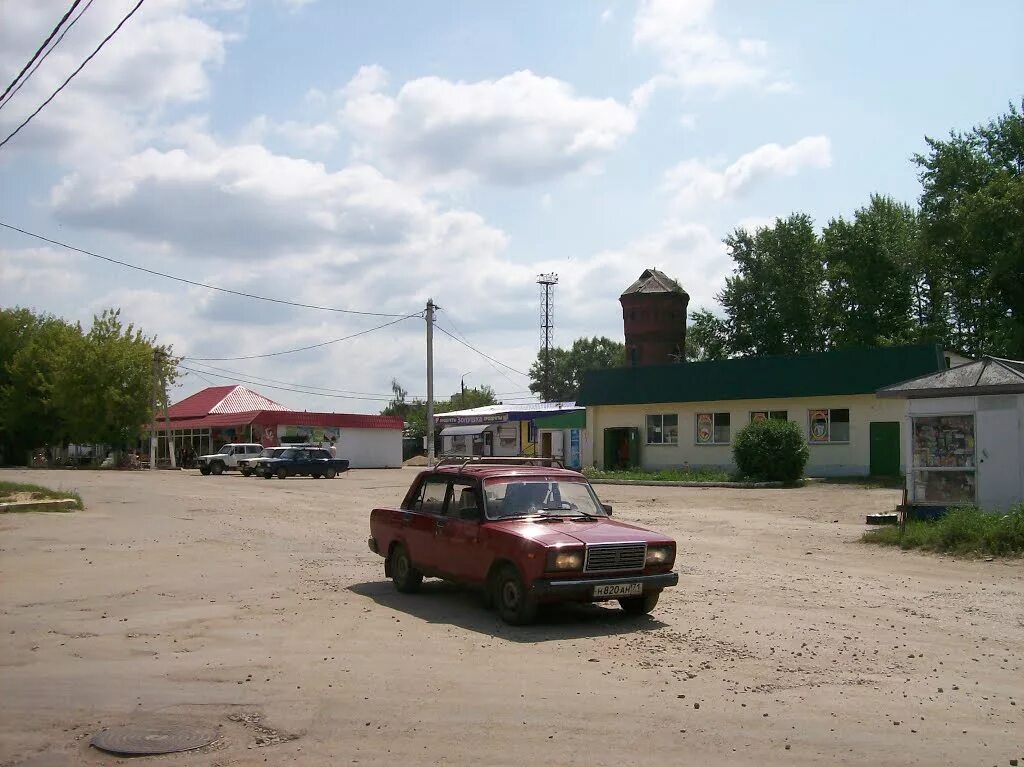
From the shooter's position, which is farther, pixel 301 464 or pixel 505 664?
pixel 301 464

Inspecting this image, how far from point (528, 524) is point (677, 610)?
203 cm

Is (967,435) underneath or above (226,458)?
above

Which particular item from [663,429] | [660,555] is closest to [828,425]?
[663,429]

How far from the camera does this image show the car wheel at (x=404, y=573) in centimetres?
1166

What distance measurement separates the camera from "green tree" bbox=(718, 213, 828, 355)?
208ft

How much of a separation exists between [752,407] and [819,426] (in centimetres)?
320

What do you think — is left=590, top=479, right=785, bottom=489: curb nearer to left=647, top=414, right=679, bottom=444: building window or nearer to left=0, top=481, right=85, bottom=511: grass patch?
left=647, top=414, right=679, bottom=444: building window

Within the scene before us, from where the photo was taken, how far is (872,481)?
1366 inches

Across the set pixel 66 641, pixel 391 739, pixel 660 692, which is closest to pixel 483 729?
pixel 391 739

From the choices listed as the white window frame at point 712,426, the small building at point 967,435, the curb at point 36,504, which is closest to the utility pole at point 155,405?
the white window frame at point 712,426

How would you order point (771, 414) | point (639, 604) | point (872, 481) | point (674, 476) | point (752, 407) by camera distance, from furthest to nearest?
point (752, 407)
point (771, 414)
point (674, 476)
point (872, 481)
point (639, 604)

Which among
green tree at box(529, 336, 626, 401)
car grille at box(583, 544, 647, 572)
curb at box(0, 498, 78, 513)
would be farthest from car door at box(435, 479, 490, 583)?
green tree at box(529, 336, 626, 401)

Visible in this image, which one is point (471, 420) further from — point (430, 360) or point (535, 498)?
point (535, 498)

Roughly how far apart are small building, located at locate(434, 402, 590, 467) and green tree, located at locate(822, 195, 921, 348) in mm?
18352
